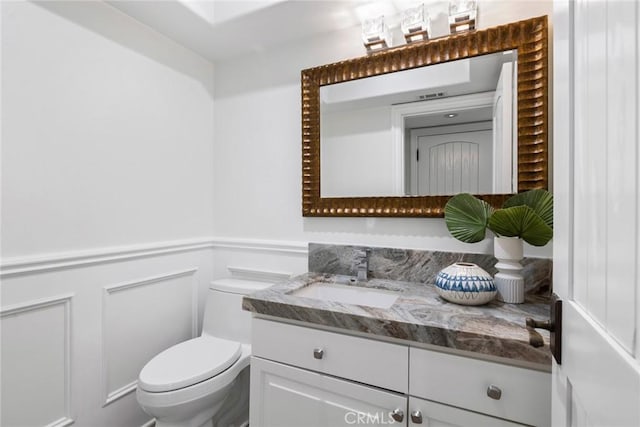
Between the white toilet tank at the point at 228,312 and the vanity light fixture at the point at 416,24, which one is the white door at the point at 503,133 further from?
the white toilet tank at the point at 228,312

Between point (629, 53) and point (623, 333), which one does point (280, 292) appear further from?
point (629, 53)

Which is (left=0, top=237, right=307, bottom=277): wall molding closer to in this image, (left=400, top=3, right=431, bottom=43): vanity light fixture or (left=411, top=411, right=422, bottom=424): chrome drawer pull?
(left=411, top=411, right=422, bottom=424): chrome drawer pull

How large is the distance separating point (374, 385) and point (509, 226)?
73 cm

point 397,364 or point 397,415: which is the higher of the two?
point 397,364

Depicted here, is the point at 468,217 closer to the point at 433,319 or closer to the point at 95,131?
the point at 433,319

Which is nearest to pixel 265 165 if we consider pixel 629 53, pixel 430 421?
pixel 430 421

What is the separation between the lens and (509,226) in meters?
1.14

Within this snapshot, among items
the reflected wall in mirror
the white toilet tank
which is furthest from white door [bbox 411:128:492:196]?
the white toilet tank

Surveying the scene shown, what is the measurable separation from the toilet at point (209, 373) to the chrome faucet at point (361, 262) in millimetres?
585

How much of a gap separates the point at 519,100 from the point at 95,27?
1889 mm

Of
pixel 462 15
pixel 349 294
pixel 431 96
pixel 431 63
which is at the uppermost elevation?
pixel 462 15

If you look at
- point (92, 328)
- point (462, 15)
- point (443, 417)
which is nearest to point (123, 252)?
point (92, 328)

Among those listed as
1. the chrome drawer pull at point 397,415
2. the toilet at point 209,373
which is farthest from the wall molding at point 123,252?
the chrome drawer pull at point 397,415

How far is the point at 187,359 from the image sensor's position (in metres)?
1.46
